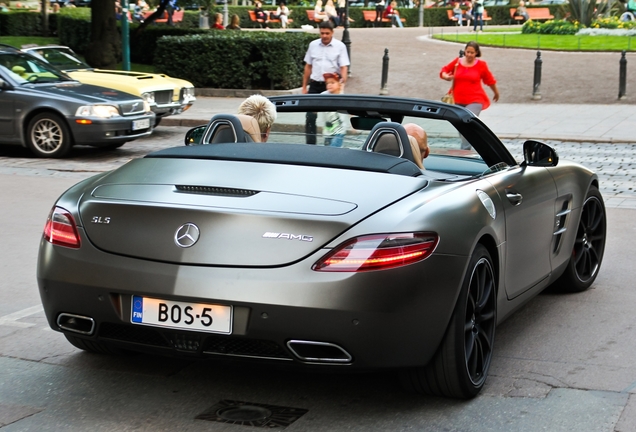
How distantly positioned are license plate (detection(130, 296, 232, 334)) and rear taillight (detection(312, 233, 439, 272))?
406 millimetres

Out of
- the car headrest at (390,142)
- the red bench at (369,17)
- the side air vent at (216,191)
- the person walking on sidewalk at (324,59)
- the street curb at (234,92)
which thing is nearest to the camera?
the side air vent at (216,191)

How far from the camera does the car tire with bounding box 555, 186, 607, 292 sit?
6434 millimetres

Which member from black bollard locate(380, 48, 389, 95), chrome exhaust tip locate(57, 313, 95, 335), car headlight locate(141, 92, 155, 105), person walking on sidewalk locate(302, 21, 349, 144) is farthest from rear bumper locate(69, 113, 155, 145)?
black bollard locate(380, 48, 389, 95)

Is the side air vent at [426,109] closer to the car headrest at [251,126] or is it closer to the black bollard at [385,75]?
the car headrest at [251,126]

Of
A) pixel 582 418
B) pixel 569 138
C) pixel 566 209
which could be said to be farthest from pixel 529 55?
pixel 582 418

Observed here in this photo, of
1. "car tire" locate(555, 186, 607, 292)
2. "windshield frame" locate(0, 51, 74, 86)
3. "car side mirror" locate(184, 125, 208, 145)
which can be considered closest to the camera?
"car side mirror" locate(184, 125, 208, 145)

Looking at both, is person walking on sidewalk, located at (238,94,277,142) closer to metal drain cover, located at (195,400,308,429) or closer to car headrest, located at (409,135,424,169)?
car headrest, located at (409,135,424,169)

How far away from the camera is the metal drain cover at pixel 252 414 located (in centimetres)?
405

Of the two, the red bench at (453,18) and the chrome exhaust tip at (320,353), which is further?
the red bench at (453,18)

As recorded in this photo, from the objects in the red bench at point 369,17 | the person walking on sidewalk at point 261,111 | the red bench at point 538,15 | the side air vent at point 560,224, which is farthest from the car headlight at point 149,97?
the red bench at point 538,15

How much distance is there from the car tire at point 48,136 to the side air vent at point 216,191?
10.4 meters

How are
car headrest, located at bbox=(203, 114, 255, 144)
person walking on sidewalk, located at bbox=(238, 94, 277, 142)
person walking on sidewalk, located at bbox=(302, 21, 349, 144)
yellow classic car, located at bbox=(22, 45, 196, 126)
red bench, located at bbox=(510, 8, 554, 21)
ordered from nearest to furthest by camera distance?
car headrest, located at bbox=(203, 114, 255, 144)
person walking on sidewalk, located at bbox=(238, 94, 277, 142)
person walking on sidewalk, located at bbox=(302, 21, 349, 144)
yellow classic car, located at bbox=(22, 45, 196, 126)
red bench, located at bbox=(510, 8, 554, 21)

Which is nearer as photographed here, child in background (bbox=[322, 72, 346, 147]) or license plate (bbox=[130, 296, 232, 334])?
license plate (bbox=[130, 296, 232, 334])

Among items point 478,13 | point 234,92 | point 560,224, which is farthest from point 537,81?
point 478,13
